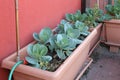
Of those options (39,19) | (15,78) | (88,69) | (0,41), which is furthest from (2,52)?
(88,69)

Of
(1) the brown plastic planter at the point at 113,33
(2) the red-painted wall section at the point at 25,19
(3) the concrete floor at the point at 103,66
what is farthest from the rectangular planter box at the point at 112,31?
(2) the red-painted wall section at the point at 25,19

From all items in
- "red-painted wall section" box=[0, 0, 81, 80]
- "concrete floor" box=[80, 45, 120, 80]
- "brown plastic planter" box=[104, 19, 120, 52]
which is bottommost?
"concrete floor" box=[80, 45, 120, 80]

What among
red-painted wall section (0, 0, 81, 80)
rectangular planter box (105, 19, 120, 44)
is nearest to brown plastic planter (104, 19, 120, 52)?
rectangular planter box (105, 19, 120, 44)

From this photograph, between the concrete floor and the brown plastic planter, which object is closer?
the concrete floor

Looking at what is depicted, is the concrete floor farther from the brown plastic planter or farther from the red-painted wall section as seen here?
the red-painted wall section

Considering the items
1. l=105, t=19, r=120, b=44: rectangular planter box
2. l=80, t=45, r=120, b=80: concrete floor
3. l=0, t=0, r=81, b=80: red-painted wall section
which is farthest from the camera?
l=105, t=19, r=120, b=44: rectangular planter box

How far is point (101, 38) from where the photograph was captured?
8.45ft

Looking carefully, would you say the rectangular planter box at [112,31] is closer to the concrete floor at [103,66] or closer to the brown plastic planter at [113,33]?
the brown plastic planter at [113,33]

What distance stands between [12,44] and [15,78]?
0.24 m

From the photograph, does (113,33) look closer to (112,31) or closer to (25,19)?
(112,31)

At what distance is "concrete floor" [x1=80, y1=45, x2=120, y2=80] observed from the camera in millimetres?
1912

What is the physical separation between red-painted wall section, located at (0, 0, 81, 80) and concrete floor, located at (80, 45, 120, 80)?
1.95 feet

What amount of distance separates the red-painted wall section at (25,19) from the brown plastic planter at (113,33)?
59cm

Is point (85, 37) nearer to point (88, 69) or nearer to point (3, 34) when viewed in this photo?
point (88, 69)
